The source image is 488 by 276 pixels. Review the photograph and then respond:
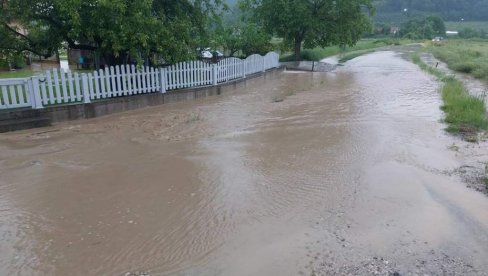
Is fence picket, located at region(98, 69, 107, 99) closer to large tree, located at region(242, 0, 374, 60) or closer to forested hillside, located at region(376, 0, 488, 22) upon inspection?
large tree, located at region(242, 0, 374, 60)

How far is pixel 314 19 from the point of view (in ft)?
85.7

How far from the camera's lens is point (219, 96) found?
14469 millimetres

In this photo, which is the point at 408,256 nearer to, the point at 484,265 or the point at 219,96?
the point at 484,265

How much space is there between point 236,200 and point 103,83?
684 centimetres

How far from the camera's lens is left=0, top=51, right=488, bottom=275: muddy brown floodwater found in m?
4.06

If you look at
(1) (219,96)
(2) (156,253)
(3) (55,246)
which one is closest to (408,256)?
(2) (156,253)

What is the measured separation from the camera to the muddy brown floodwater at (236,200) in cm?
406

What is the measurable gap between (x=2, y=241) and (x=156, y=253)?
1792 millimetres

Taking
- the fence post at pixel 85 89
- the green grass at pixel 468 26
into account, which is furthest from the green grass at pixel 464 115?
the green grass at pixel 468 26

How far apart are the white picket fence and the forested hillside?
422 ft

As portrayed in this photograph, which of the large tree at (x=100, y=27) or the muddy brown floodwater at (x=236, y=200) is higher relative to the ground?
the large tree at (x=100, y=27)

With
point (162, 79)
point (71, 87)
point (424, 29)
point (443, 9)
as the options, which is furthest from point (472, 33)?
point (71, 87)

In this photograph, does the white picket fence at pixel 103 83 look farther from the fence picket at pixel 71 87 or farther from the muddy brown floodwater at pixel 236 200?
the muddy brown floodwater at pixel 236 200

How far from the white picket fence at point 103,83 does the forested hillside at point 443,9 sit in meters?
129
